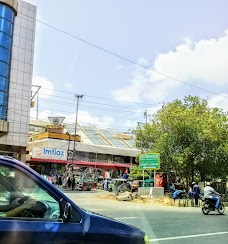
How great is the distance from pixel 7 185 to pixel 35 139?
55.4 meters

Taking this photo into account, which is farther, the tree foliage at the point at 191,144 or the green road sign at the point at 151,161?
the tree foliage at the point at 191,144

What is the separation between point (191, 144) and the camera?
26.4 m

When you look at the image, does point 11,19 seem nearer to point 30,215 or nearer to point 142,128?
point 142,128

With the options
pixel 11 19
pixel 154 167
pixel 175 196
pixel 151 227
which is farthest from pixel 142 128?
pixel 151 227

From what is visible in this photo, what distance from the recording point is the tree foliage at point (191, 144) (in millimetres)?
26594

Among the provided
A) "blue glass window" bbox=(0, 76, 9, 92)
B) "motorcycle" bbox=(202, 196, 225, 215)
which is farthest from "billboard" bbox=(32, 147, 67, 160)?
"motorcycle" bbox=(202, 196, 225, 215)

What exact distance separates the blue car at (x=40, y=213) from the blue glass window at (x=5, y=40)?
117 feet

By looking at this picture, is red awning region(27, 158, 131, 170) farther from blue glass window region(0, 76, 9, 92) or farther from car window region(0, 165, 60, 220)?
car window region(0, 165, 60, 220)

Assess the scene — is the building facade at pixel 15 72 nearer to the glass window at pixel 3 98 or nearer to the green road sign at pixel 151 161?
the glass window at pixel 3 98

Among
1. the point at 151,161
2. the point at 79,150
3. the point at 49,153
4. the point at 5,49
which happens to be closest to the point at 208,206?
the point at 151,161

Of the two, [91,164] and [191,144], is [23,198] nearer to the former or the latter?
[191,144]

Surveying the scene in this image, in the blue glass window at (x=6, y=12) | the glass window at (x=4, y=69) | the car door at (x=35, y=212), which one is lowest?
the car door at (x=35, y=212)

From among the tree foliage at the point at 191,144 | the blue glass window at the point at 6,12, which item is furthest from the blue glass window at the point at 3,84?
the tree foliage at the point at 191,144

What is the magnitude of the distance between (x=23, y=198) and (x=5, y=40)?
36045 millimetres
